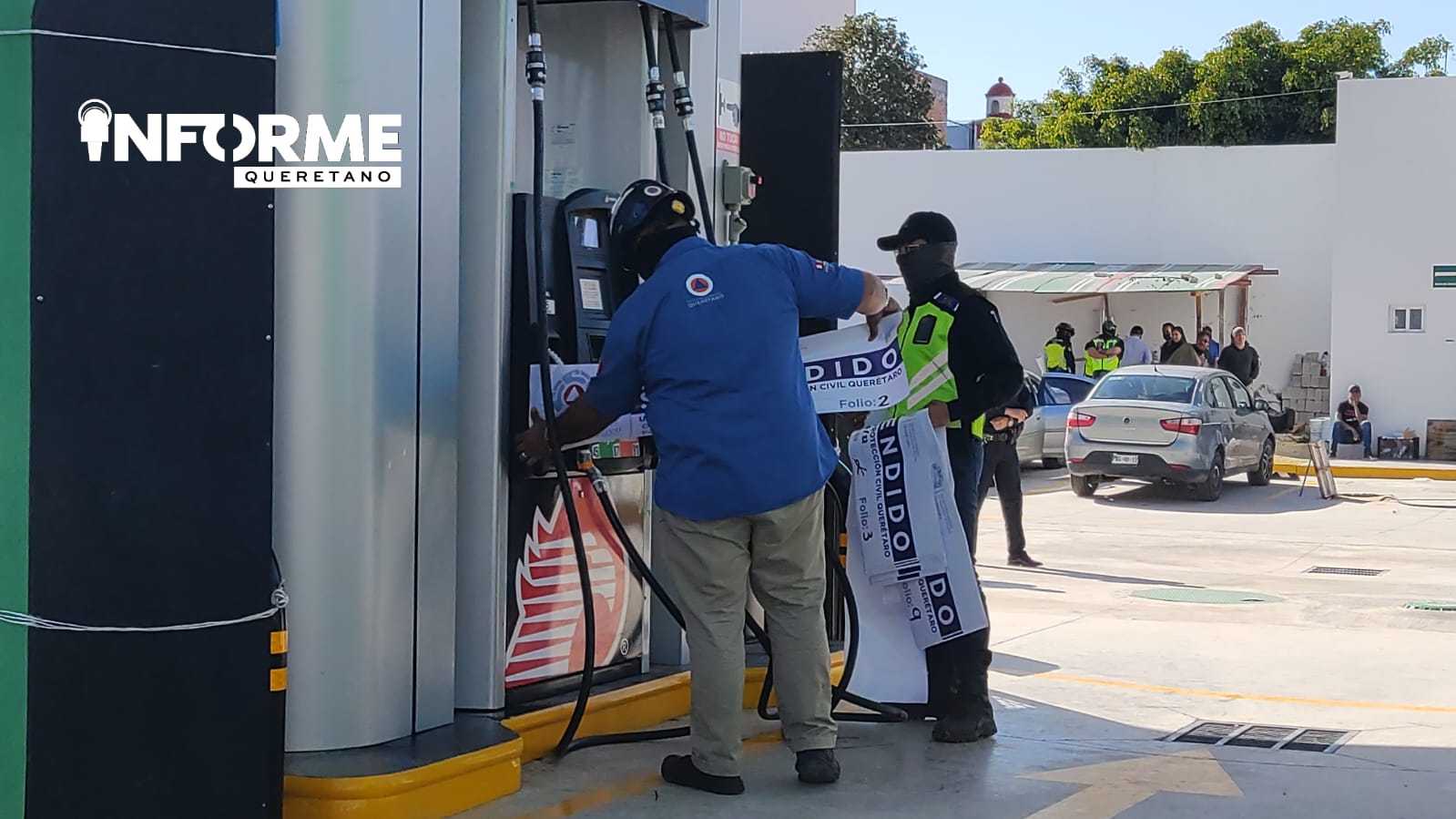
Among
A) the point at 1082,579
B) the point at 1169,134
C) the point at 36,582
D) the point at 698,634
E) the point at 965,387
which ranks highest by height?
the point at 1169,134

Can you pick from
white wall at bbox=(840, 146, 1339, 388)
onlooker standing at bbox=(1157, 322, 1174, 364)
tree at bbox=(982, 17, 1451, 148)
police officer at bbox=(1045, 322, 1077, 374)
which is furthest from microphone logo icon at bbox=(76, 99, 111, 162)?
tree at bbox=(982, 17, 1451, 148)

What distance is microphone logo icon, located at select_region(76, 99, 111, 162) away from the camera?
4016 mm

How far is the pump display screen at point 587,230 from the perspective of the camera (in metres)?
5.82

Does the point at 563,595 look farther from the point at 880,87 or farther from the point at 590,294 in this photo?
the point at 880,87

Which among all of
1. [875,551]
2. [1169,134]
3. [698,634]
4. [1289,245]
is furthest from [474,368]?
[1169,134]

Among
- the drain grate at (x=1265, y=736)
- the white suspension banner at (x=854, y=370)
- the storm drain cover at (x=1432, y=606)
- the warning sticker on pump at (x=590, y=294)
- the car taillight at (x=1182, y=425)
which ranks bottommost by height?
the storm drain cover at (x=1432, y=606)

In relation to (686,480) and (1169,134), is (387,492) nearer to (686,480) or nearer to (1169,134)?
(686,480)

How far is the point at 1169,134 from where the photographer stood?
4309cm

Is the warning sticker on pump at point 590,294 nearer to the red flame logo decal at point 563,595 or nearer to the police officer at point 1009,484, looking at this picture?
the red flame logo decal at point 563,595

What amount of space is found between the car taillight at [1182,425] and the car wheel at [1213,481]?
0.47 metres

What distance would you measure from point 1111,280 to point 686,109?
2269 cm

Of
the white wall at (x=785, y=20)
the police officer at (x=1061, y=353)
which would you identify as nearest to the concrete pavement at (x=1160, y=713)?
the police officer at (x=1061, y=353)

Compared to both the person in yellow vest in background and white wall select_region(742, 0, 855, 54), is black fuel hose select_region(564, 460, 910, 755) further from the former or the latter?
white wall select_region(742, 0, 855, 54)

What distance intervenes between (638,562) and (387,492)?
0.93 meters
